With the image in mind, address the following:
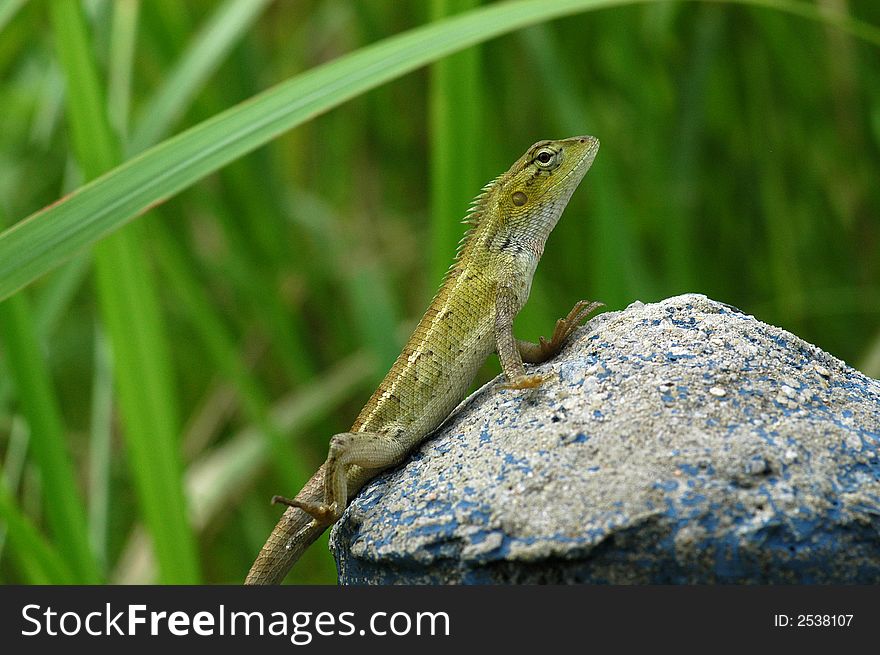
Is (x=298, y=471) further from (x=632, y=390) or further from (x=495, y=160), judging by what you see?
(x=632, y=390)

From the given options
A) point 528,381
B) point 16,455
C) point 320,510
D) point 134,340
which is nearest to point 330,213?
point 16,455

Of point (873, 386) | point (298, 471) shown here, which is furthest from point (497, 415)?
point (298, 471)

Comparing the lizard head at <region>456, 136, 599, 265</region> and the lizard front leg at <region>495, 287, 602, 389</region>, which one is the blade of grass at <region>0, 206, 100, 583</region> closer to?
the lizard head at <region>456, 136, 599, 265</region>

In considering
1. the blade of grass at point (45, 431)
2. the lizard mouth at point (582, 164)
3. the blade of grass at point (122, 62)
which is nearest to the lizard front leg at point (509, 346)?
the lizard mouth at point (582, 164)

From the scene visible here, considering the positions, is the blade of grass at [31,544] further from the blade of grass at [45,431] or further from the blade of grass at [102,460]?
the blade of grass at [102,460]

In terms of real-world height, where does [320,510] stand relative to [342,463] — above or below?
below

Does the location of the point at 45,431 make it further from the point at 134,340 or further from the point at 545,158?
the point at 545,158

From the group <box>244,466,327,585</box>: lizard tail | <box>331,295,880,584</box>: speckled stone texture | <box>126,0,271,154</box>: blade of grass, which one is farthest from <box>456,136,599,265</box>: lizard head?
<box>126,0,271,154</box>: blade of grass
